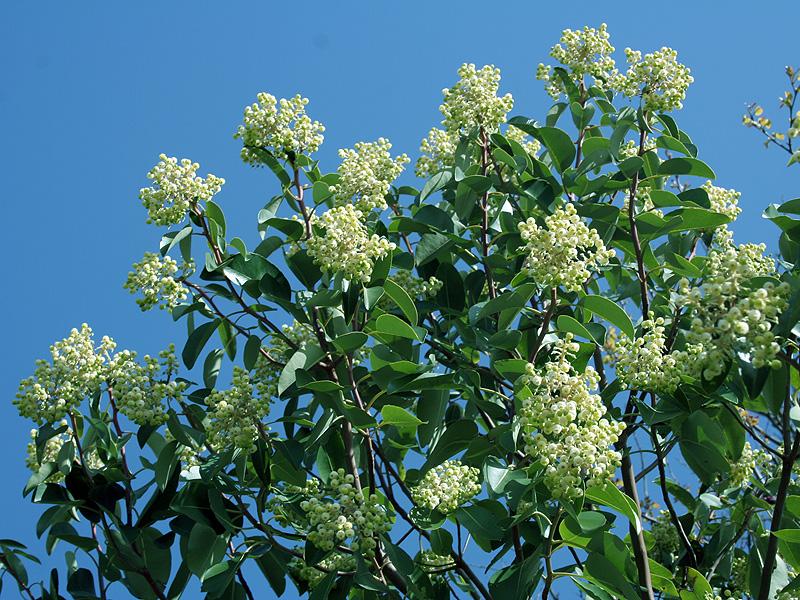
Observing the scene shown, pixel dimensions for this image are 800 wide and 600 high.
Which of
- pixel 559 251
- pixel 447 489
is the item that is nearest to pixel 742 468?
pixel 447 489

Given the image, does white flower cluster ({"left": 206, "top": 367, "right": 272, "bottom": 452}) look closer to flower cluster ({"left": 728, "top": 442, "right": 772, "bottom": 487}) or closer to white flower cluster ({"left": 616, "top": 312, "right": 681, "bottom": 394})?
white flower cluster ({"left": 616, "top": 312, "right": 681, "bottom": 394})

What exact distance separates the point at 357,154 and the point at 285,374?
3.30 ft

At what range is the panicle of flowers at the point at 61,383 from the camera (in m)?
2.91

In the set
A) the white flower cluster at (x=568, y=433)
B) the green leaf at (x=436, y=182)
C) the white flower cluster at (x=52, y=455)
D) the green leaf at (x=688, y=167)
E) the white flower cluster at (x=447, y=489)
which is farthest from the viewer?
the green leaf at (x=436, y=182)

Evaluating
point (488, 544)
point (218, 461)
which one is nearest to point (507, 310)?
point (488, 544)

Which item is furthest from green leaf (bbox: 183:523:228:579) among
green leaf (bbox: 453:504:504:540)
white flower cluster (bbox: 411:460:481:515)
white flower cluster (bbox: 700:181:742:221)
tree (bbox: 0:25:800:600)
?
white flower cluster (bbox: 700:181:742:221)

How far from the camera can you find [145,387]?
2848mm

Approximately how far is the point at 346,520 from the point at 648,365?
3.39ft

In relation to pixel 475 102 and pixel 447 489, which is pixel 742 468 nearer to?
pixel 447 489

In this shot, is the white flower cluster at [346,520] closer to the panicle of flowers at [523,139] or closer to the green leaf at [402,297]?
the green leaf at [402,297]

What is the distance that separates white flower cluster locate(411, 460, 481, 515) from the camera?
2.52 m

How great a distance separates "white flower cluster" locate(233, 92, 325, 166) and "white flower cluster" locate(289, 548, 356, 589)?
1.42 meters

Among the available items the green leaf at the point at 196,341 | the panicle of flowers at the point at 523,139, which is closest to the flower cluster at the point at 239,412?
the green leaf at the point at 196,341

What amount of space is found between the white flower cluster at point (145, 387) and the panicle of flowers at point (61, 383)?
0.08 metres
